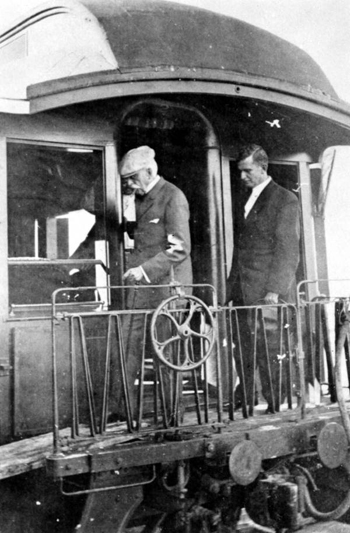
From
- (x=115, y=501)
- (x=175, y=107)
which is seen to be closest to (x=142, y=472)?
(x=115, y=501)

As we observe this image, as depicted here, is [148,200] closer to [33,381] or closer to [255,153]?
[255,153]

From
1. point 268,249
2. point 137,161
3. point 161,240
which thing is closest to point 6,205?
point 137,161

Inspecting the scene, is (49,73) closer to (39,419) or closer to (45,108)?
(45,108)

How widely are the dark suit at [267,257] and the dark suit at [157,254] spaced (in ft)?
1.99

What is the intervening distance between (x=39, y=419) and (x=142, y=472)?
1.01 meters

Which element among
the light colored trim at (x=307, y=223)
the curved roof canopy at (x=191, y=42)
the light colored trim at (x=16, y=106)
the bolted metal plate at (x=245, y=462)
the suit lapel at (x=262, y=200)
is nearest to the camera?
the bolted metal plate at (x=245, y=462)

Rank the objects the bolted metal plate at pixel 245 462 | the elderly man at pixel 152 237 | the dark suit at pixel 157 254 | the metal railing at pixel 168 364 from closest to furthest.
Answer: the metal railing at pixel 168 364
the bolted metal plate at pixel 245 462
the dark suit at pixel 157 254
the elderly man at pixel 152 237

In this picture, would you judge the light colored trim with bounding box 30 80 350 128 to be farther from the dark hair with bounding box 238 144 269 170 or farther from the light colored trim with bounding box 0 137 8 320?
the light colored trim with bounding box 0 137 8 320

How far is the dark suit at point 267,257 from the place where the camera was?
16.0ft

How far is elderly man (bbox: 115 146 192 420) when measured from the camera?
452cm

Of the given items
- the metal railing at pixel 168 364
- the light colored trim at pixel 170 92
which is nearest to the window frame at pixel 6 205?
the metal railing at pixel 168 364

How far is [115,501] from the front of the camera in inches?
147

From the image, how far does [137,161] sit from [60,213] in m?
0.85

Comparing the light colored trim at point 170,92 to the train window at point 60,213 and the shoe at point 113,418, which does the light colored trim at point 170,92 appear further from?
the shoe at point 113,418
